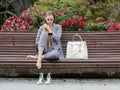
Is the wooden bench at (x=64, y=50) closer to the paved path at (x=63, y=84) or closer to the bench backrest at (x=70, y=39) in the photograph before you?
the bench backrest at (x=70, y=39)

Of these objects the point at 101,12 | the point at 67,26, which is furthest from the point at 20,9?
the point at 67,26

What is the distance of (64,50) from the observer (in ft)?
29.1

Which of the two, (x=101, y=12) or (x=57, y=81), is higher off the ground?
(x=101, y=12)

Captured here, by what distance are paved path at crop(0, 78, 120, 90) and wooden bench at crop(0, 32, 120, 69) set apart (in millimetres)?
291

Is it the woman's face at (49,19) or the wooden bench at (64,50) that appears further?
the woman's face at (49,19)

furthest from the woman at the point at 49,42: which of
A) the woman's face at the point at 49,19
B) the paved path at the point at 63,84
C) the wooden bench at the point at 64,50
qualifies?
the paved path at the point at 63,84

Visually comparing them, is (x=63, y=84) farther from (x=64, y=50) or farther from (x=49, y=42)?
(x=64, y=50)

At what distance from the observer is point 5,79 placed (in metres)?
→ 8.18

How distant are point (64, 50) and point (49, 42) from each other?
2.36 ft

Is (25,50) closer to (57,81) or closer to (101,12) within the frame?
(57,81)

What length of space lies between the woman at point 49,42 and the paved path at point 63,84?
1.53ft

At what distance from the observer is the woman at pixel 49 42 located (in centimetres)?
790

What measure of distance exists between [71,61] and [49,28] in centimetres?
88

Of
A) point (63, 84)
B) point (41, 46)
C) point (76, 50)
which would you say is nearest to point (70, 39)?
point (76, 50)
